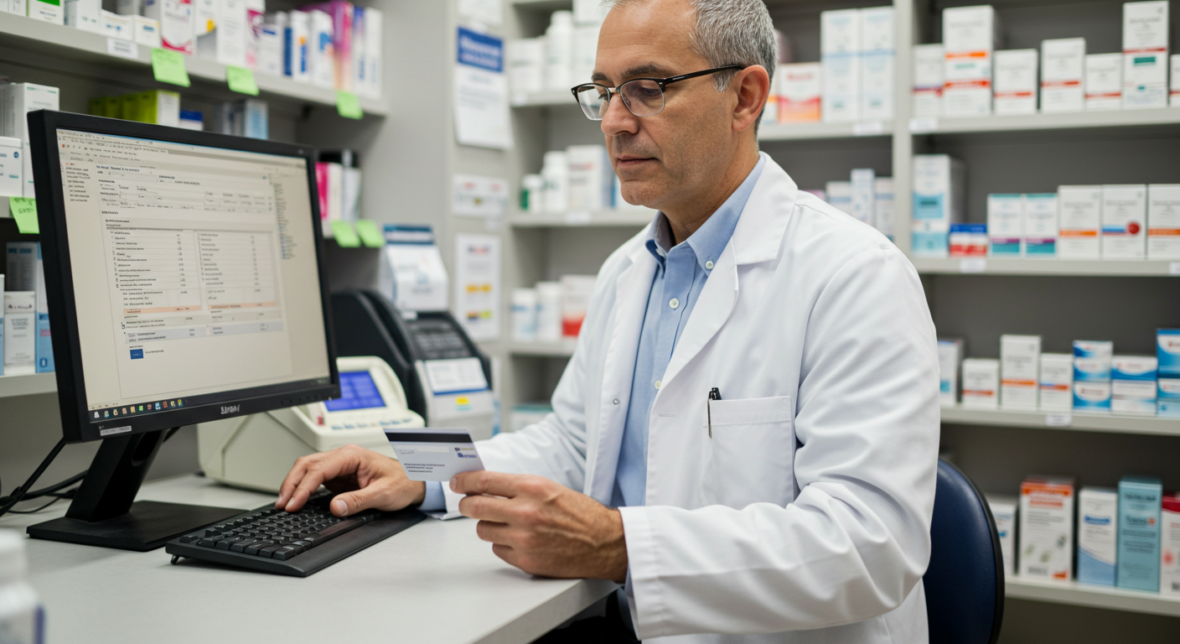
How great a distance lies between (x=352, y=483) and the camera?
1399 millimetres

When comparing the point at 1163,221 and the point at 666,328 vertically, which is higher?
the point at 1163,221

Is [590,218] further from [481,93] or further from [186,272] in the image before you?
[186,272]

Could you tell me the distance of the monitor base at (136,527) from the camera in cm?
122

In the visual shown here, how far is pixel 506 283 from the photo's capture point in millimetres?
3156

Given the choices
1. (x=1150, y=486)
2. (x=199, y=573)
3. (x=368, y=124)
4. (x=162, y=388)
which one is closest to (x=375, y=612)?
(x=199, y=573)

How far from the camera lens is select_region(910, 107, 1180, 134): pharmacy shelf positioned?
7.70 feet

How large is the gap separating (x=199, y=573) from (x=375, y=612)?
0.30 metres

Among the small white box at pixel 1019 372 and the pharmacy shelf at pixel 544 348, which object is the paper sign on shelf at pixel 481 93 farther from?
the small white box at pixel 1019 372

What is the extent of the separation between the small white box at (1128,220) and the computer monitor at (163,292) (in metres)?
2.13

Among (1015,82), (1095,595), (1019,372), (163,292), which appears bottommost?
(1095,595)

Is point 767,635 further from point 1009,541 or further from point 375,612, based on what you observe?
point 1009,541

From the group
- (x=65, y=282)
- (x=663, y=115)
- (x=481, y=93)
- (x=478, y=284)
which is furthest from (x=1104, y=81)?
(x=65, y=282)

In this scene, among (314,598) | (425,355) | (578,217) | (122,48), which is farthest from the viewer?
(578,217)

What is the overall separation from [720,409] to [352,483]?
1.98 feet
